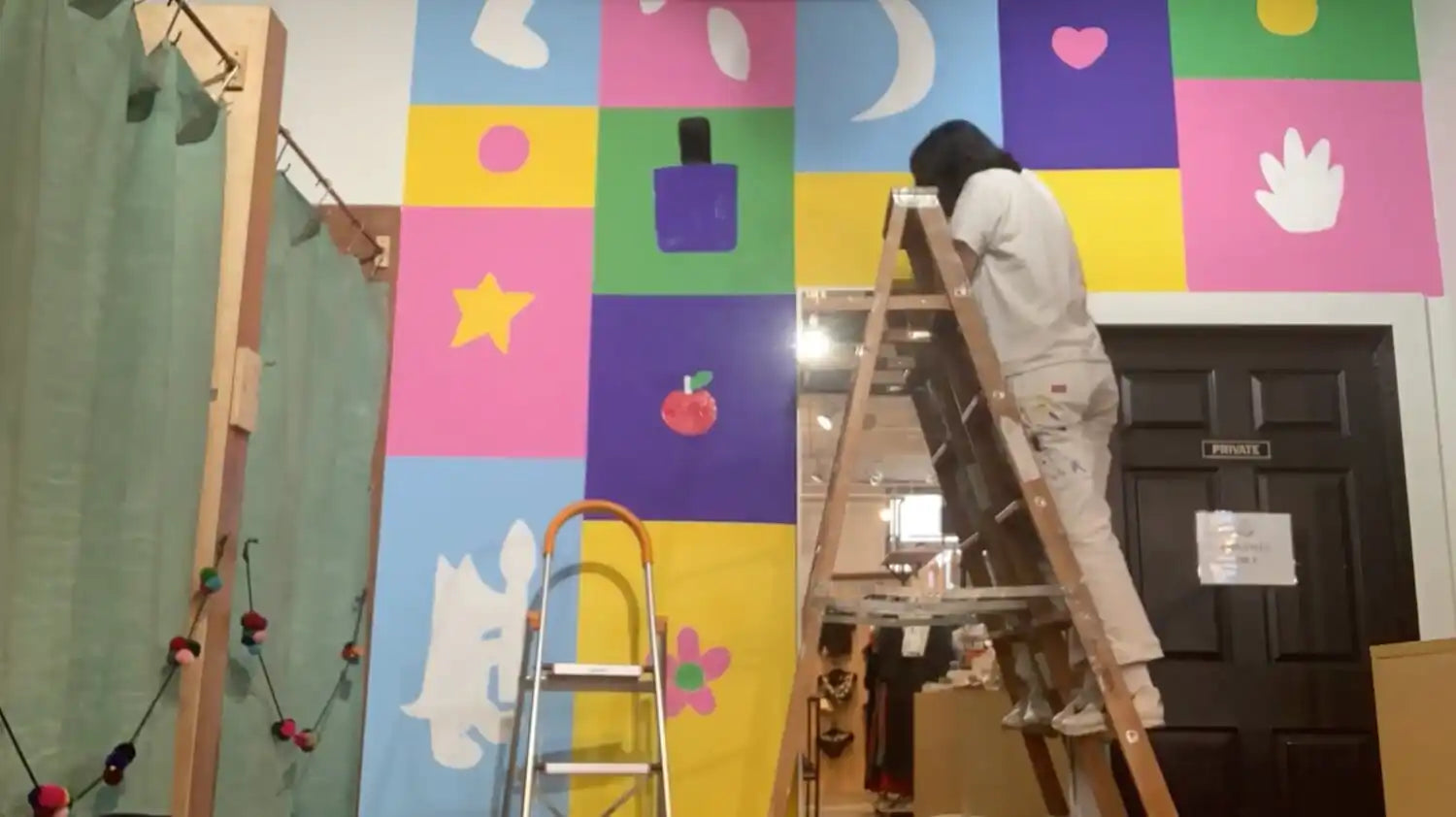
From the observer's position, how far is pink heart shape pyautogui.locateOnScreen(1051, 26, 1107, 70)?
128 inches

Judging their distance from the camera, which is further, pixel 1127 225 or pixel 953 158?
pixel 1127 225

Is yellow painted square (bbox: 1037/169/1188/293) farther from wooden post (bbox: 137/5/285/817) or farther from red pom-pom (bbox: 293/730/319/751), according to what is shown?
red pom-pom (bbox: 293/730/319/751)

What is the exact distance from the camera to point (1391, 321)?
10.1 feet

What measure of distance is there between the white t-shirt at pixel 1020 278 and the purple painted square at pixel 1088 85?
0.66m

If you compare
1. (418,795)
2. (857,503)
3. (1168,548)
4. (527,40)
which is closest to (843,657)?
(857,503)

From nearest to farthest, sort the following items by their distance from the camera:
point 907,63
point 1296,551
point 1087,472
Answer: point 1087,472 < point 1296,551 < point 907,63

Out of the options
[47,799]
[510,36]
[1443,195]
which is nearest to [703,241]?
[510,36]

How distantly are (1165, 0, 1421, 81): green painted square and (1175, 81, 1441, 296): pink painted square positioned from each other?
4cm

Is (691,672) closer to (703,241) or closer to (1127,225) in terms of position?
(703,241)

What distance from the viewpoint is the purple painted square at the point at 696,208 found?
3168 mm

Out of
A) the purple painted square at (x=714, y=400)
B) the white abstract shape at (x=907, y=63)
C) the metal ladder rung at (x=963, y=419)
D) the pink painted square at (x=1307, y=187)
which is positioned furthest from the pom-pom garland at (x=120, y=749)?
A: the pink painted square at (x=1307, y=187)

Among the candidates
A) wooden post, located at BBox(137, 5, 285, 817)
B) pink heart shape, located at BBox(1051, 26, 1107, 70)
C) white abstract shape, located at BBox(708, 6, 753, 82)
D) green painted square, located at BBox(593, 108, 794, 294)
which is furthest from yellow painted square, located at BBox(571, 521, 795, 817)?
pink heart shape, located at BBox(1051, 26, 1107, 70)

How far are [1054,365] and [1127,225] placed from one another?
87cm

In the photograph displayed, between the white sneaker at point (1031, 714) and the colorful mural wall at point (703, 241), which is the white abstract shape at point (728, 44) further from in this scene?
the white sneaker at point (1031, 714)
